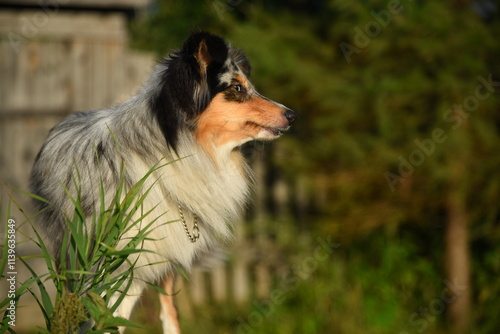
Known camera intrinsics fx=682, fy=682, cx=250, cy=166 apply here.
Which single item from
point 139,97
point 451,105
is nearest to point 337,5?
point 451,105

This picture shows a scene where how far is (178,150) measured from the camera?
129 inches

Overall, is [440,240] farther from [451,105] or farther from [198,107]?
[198,107]

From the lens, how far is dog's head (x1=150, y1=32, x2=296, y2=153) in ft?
10.6

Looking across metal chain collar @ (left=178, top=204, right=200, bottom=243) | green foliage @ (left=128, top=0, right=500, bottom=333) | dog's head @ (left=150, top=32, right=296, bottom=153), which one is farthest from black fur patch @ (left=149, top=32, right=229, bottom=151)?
green foliage @ (left=128, top=0, right=500, bottom=333)

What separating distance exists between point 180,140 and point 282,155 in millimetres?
3240

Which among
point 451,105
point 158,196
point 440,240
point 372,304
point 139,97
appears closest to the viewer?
point 158,196

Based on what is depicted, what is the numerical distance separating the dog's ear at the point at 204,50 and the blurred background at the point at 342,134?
7.34 feet

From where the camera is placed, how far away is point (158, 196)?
320 centimetres

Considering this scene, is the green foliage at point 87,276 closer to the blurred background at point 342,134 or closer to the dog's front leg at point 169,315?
the dog's front leg at point 169,315

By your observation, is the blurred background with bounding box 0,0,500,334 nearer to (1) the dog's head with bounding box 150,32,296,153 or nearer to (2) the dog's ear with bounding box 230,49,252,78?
(2) the dog's ear with bounding box 230,49,252,78

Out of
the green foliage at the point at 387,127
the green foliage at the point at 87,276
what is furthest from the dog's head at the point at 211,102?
the green foliage at the point at 387,127

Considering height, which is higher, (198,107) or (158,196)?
(198,107)

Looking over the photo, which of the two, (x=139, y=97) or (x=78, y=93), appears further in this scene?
(x=78, y=93)

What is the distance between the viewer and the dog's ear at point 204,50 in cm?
321
